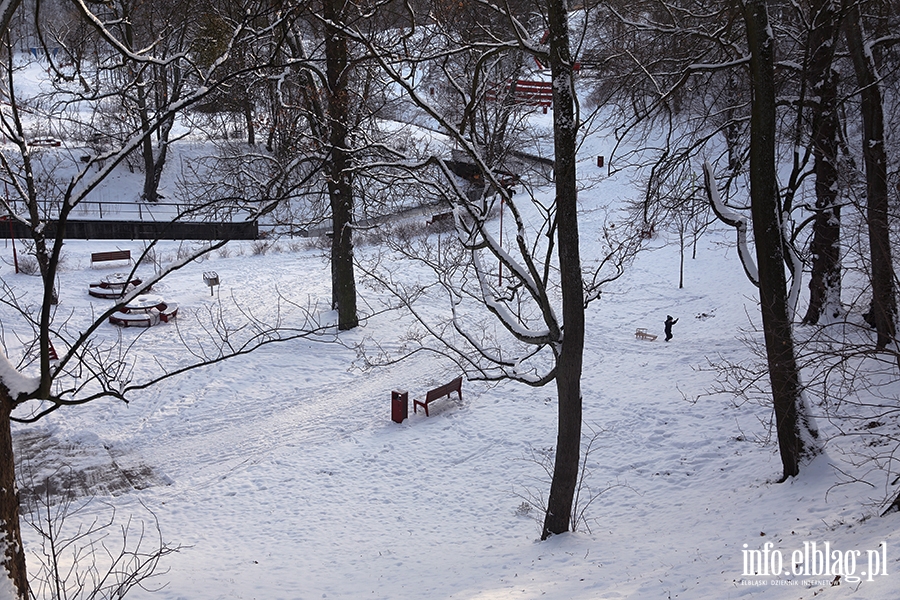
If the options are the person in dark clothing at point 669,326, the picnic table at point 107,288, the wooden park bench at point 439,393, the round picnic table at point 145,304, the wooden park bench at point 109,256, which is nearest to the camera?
the wooden park bench at point 439,393

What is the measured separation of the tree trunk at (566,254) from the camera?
730 centimetres

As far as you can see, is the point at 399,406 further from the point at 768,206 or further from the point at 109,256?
the point at 109,256

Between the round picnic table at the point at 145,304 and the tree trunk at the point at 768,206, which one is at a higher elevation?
the tree trunk at the point at 768,206

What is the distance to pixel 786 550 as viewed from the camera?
6.82 m

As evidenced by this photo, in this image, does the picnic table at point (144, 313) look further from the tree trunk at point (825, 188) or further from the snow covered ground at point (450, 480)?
the tree trunk at point (825, 188)

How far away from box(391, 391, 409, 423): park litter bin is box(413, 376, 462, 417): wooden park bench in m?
0.29

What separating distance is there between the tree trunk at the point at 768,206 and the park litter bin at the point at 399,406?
6820 millimetres

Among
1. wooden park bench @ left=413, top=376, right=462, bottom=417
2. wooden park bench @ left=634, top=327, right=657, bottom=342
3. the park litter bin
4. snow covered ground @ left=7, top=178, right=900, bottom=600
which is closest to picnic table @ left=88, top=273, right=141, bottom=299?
snow covered ground @ left=7, top=178, right=900, bottom=600

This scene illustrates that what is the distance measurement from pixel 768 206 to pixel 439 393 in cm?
734

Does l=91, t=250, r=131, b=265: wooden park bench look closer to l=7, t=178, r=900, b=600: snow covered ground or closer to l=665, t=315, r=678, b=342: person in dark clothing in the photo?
l=7, t=178, r=900, b=600: snow covered ground

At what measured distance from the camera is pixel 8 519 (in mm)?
4504

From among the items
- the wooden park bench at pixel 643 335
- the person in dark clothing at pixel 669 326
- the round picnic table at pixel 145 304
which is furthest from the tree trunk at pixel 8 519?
the wooden park bench at pixel 643 335

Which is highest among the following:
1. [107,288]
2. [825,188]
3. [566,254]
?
[825,188]

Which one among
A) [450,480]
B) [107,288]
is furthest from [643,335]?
[107,288]
